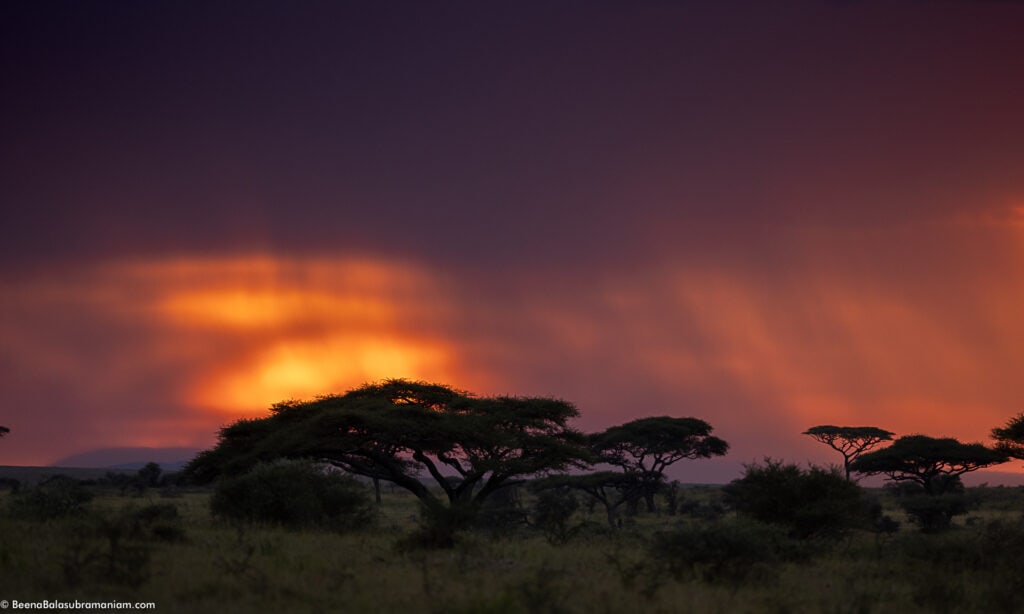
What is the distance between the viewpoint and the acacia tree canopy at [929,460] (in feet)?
216

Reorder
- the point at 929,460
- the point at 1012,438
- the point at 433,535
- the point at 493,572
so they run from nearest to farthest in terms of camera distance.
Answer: the point at 493,572, the point at 433,535, the point at 1012,438, the point at 929,460

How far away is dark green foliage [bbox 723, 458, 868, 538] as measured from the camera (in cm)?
2719

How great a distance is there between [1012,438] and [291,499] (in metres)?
45.5

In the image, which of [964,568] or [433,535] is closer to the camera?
[964,568]

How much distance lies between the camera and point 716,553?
18.6 m

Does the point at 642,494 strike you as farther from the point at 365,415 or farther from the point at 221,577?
the point at 221,577

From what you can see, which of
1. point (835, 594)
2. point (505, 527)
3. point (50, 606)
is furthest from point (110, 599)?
point (505, 527)

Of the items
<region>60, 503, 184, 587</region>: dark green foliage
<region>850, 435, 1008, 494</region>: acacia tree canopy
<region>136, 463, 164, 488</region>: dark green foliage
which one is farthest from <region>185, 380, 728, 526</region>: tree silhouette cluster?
<region>136, 463, 164, 488</region>: dark green foliage

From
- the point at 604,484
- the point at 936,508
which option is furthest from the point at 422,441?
the point at 936,508

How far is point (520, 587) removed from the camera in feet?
45.6

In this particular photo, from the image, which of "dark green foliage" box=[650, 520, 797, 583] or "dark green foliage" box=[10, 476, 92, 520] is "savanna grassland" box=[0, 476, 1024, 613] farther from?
"dark green foliage" box=[10, 476, 92, 520]

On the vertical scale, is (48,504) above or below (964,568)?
above

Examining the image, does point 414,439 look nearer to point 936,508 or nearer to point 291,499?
point 291,499

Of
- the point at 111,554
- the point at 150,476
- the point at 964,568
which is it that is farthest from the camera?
the point at 150,476
